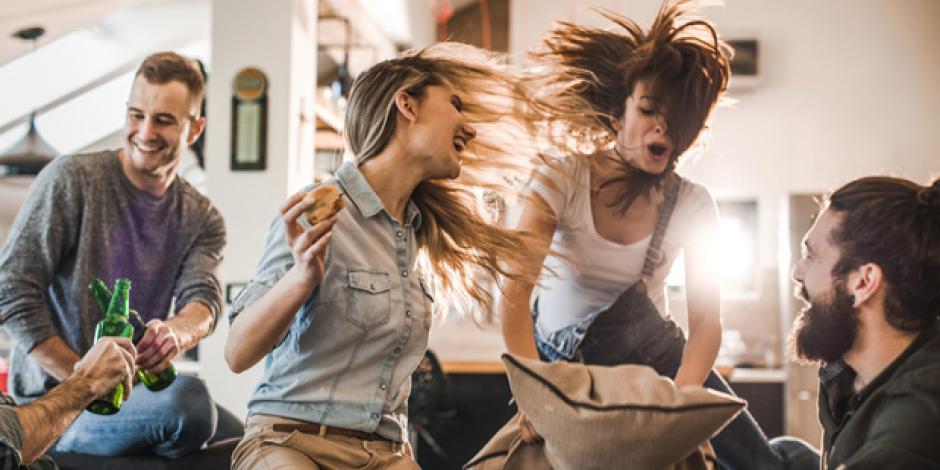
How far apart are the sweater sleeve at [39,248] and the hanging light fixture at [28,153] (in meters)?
2.76

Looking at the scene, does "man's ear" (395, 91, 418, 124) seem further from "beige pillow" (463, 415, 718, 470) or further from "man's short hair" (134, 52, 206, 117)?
"man's short hair" (134, 52, 206, 117)

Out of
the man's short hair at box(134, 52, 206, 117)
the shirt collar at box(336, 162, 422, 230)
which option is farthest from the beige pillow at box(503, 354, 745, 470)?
the man's short hair at box(134, 52, 206, 117)

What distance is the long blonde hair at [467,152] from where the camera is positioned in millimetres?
2082

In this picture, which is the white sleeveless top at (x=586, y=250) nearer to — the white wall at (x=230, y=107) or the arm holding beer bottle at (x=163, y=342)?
the arm holding beer bottle at (x=163, y=342)

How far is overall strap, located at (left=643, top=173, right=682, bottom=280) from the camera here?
230cm

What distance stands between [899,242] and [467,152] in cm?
96

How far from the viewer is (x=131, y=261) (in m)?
2.52

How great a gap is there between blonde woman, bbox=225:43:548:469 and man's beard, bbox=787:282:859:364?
0.60 metres

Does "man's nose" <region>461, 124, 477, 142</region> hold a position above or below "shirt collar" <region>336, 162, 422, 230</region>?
above

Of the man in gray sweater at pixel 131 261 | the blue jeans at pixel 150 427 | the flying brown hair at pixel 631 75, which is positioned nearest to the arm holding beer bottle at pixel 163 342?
the man in gray sweater at pixel 131 261

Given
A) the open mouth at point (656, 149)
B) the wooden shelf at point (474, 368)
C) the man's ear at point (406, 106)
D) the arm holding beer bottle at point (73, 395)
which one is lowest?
the wooden shelf at point (474, 368)

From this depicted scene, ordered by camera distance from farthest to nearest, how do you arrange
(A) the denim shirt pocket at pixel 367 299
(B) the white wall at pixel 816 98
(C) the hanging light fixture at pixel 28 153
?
1. (B) the white wall at pixel 816 98
2. (C) the hanging light fixture at pixel 28 153
3. (A) the denim shirt pocket at pixel 367 299

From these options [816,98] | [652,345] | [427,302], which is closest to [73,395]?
[427,302]

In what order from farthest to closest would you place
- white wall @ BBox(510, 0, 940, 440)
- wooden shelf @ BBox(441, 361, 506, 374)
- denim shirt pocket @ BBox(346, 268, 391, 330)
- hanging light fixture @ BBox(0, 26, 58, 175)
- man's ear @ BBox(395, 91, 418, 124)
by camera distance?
white wall @ BBox(510, 0, 940, 440)
wooden shelf @ BBox(441, 361, 506, 374)
hanging light fixture @ BBox(0, 26, 58, 175)
man's ear @ BBox(395, 91, 418, 124)
denim shirt pocket @ BBox(346, 268, 391, 330)
